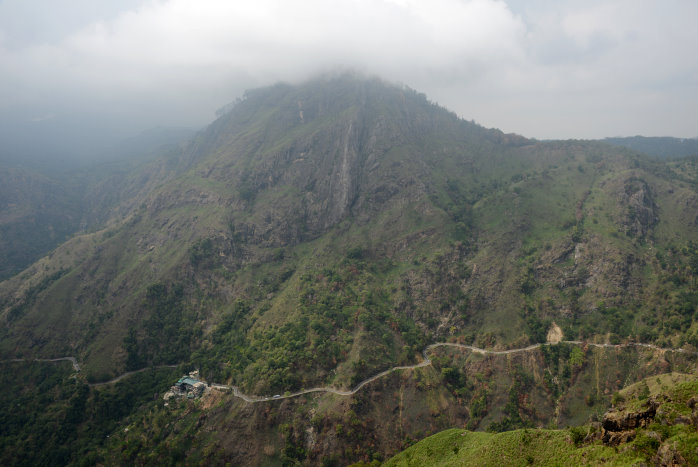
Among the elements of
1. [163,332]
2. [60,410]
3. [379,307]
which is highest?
[379,307]

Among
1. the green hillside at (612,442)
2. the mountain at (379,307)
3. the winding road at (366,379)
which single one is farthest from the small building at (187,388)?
the green hillside at (612,442)

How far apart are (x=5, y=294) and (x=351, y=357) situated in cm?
17268

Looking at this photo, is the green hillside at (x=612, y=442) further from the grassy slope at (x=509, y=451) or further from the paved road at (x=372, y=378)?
the paved road at (x=372, y=378)

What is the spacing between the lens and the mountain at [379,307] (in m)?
107

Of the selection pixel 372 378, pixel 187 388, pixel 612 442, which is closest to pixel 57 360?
pixel 187 388

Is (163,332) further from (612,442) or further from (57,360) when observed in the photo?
(612,442)

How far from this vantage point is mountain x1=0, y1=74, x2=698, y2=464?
107m

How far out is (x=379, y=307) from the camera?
475 ft

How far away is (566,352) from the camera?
4574 inches

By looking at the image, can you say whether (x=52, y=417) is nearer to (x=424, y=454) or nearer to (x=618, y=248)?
(x=424, y=454)

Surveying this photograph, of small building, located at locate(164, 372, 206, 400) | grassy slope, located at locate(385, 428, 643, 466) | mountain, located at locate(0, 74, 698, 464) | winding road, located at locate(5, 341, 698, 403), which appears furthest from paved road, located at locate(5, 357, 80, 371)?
grassy slope, located at locate(385, 428, 643, 466)

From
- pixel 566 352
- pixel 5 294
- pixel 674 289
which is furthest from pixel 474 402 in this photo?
pixel 5 294

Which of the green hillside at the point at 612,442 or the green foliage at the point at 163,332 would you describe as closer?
the green hillside at the point at 612,442

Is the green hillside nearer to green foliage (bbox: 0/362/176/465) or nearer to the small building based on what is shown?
the small building
